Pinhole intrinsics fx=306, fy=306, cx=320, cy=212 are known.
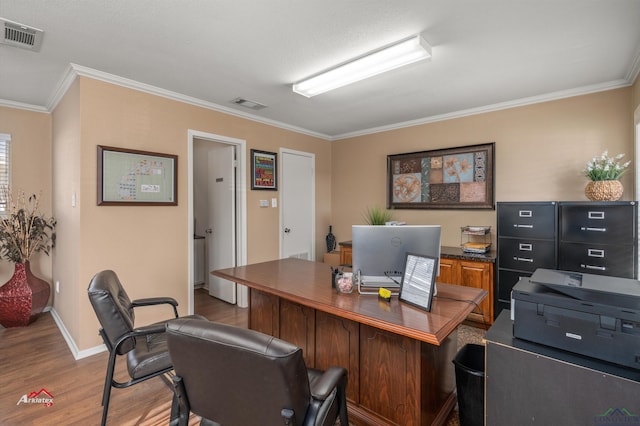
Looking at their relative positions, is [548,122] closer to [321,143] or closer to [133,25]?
[321,143]

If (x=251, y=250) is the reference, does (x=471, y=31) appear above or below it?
above

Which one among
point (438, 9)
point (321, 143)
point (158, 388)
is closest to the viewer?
point (438, 9)

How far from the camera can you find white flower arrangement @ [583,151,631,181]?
2744mm

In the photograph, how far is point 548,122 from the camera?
337 centimetres

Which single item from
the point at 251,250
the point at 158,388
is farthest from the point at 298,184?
the point at 158,388

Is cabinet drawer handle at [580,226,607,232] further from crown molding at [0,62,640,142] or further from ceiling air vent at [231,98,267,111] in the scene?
ceiling air vent at [231,98,267,111]

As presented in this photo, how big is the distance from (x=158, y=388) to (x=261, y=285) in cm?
117

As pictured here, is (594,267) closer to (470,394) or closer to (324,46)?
(470,394)

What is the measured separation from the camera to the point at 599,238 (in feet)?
8.87

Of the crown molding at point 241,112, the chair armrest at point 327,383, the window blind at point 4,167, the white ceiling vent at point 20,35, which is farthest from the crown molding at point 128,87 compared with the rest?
the chair armrest at point 327,383

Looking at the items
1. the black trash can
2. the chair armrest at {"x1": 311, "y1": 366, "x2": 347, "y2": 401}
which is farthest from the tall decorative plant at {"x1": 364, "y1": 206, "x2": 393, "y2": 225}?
the chair armrest at {"x1": 311, "y1": 366, "x2": 347, "y2": 401}

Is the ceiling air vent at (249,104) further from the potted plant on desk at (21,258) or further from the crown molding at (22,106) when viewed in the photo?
the potted plant on desk at (21,258)

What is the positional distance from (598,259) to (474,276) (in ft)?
3.41

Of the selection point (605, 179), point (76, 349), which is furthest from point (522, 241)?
point (76, 349)
